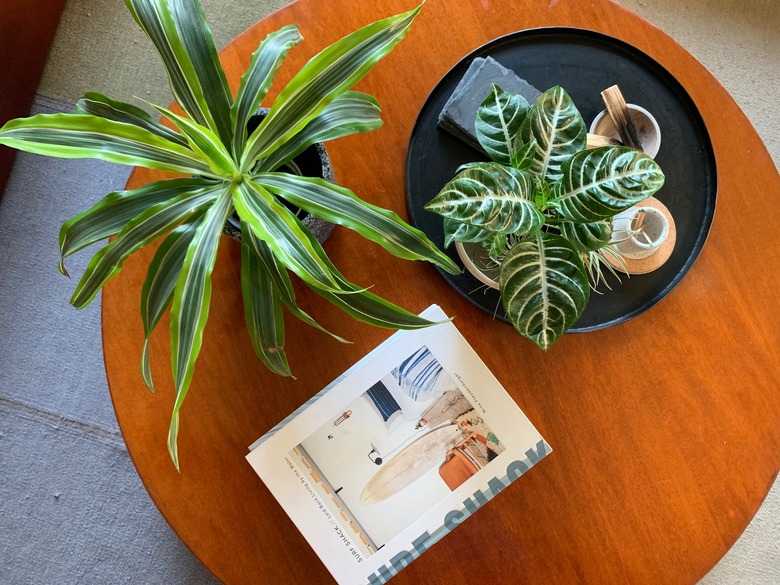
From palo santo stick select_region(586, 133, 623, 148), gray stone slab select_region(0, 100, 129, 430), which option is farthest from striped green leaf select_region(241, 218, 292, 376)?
gray stone slab select_region(0, 100, 129, 430)

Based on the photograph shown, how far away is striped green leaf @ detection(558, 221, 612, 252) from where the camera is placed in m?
0.67

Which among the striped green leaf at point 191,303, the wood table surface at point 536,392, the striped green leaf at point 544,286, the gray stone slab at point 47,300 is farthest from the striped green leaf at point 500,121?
the gray stone slab at point 47,300

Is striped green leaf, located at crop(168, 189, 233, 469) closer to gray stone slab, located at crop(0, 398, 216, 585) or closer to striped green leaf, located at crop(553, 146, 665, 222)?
striped green leaf, located at crop(553, 146, 665, 222)

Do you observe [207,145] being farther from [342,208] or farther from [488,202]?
[488,202]

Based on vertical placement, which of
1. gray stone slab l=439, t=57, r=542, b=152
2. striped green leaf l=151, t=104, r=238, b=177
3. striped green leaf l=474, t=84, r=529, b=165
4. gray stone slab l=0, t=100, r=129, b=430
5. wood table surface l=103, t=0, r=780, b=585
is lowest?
wood table surface l=103, t=0, r=780, b=585

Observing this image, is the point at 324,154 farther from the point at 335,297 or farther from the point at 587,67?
the point at 587,67

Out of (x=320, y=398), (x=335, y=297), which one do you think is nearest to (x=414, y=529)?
(x=320, y=398)

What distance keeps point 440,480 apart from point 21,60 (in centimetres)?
114

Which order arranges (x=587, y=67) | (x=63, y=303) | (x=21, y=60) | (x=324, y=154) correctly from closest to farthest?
(x=324, y=154) → (x=587, y=67) → (x=21, y=60) → (x=63, y=303)

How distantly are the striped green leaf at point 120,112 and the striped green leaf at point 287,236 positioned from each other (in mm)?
125

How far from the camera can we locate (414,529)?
848 mm

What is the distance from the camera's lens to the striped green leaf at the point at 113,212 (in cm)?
62

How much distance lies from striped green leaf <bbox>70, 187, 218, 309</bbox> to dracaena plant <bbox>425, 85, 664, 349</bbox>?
24 centimetres

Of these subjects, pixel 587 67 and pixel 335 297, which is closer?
pixel 335 297
